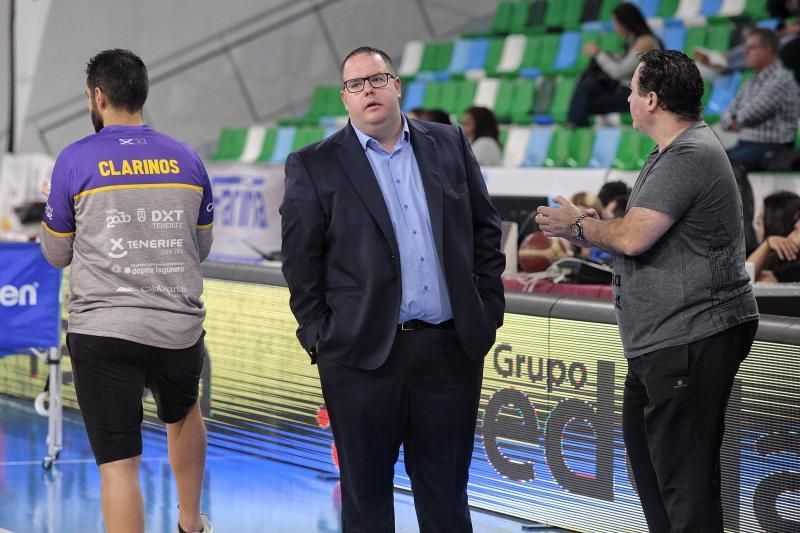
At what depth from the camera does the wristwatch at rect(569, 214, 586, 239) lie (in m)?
3.67

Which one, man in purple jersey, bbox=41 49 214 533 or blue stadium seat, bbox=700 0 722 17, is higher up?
blue stadium seat, bbox=700 0 722 17

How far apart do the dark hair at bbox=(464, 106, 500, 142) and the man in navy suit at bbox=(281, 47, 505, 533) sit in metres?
5.21

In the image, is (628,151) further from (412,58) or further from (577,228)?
(577,228)

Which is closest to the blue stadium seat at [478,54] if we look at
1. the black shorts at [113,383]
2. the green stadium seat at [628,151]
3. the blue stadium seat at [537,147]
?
the blue stadium seat at [537,147]

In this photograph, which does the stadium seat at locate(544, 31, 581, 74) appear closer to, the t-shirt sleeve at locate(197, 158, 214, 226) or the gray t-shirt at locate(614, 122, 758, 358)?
the t-shirt sleeve at locate(197, 158, 214, 226)

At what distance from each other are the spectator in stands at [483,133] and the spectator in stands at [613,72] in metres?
1.37

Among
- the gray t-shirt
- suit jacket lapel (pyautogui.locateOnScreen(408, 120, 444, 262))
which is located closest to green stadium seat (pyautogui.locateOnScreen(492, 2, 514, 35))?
suit jacket lapel (pyautogui.locateOnScreen(408, 120, 444, 262))

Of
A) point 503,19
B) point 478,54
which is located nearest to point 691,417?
point 478,54

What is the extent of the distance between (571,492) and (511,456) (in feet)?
1.13

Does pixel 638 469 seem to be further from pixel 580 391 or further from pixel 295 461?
pixel 295 461

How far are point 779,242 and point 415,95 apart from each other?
704cm

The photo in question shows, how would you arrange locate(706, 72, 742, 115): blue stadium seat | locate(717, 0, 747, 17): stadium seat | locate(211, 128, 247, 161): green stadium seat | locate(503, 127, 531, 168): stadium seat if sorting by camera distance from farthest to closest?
locate(211, 128, 247, 161): green stadium seat
locate(717, 0, 747, 17): stadium seat
locate(503, 127, 531, 168): stadium seat
locate(706, 72, 742, 115): blue stadium seat

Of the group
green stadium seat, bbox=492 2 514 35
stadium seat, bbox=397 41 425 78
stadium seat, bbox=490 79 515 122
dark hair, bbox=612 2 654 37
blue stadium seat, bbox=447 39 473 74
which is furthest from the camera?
stadium seat, bbox=397 41 425 78

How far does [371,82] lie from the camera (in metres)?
3.54
